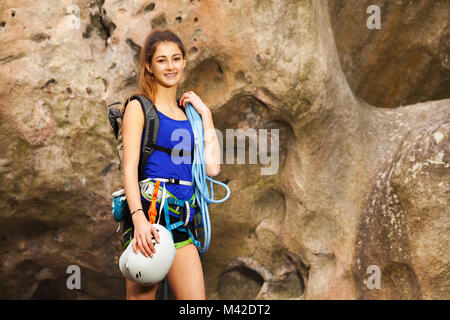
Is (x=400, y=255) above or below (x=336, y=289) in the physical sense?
above

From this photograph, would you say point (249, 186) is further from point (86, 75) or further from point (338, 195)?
point (86, 75)

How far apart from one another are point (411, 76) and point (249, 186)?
1.94 meters

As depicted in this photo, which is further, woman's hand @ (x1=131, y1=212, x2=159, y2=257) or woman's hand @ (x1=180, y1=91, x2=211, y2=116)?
woman's hand @ (x1=180, y1=91, x2=211, y2=116)

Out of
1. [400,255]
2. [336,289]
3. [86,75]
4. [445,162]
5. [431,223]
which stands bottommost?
[336,289]

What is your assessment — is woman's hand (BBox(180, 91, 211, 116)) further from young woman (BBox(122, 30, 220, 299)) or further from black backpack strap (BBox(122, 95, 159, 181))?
black backpack strap (BBox(122, 95, 159, 181))

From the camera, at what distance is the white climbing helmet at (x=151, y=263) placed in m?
2.66

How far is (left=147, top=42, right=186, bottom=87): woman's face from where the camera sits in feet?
10.0

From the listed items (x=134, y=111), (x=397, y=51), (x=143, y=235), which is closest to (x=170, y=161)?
(x=134, y=111)

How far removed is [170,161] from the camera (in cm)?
300

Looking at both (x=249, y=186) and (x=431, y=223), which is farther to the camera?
(x=249, y=186)

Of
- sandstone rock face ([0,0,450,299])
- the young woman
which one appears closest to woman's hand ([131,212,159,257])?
the young woman
